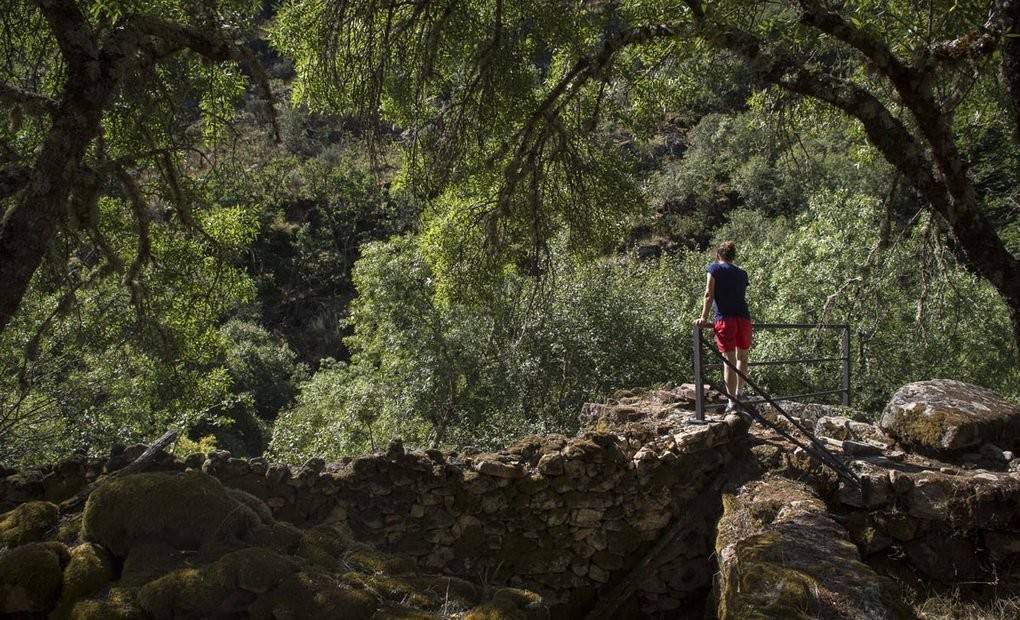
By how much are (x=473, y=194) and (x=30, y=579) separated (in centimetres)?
442

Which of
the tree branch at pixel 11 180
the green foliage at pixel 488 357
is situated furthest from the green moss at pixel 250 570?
the green foliage at pixel 488 357

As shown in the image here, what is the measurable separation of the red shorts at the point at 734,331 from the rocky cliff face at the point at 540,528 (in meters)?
0.69

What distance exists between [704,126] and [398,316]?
2616 centimetres

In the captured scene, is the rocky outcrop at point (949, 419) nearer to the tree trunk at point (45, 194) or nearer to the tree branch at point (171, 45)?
the tree branch at point (171, 45)

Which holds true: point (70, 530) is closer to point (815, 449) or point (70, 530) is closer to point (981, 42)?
point (815, 449)

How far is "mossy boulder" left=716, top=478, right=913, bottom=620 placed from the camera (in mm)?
3688

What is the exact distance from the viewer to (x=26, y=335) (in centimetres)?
1039

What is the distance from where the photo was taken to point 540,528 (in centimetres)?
629

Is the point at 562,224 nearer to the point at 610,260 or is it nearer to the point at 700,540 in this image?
the point at 700,540

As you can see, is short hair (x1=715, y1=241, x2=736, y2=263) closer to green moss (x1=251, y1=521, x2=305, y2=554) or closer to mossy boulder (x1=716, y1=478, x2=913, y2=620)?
mossy boulder (x1=716, y1=478, x2=913, y2=620)

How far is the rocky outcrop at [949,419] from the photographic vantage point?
609 cm

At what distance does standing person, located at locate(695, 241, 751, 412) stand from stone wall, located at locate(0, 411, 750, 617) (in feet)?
1.83

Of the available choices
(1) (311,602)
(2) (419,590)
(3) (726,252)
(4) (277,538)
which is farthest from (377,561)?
(3) (726,252)

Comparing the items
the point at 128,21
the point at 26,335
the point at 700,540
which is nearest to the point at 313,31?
the point at 128,21
